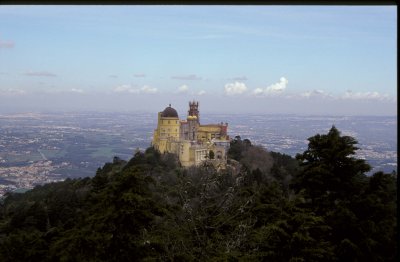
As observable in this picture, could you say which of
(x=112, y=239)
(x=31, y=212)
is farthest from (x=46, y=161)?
(x=112, y=239)

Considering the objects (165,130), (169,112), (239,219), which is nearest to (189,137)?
(165,130)

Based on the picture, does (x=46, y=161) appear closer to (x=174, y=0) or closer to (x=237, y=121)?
(x=237, y=121)

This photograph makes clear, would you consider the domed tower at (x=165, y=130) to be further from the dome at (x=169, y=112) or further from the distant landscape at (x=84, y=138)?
the distant landscape at (x=84, y=138)

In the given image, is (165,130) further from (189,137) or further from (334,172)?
(334,172)

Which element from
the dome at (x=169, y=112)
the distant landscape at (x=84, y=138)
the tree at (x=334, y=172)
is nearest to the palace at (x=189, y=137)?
the dome at (x=169, y=112)

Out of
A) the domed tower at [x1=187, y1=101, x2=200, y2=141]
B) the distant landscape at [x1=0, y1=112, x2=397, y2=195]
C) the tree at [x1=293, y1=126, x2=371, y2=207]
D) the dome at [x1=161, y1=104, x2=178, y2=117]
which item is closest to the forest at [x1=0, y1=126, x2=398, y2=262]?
the tree at [x1=293, y1=126, x2=371, y2=207]
